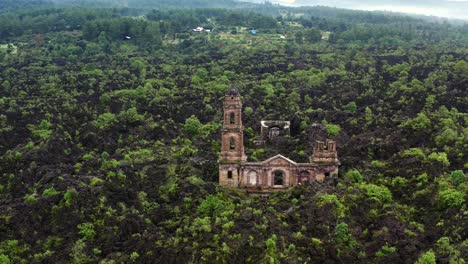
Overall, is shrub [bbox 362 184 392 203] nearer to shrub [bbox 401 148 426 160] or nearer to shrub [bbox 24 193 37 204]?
shrub [bbox 401 148 426 160]

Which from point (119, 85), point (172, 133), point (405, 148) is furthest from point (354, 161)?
point (119, 85)

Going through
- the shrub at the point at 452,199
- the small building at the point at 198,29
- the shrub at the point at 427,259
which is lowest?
the small building at the point at 198,29

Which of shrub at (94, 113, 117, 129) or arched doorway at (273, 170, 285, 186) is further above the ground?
arched doorway at (273, 170, 285, 186)

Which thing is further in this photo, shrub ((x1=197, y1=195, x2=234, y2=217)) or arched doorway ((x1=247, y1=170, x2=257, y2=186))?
arched doorway ((x1=247, y1=170, x2=257, y2=186))

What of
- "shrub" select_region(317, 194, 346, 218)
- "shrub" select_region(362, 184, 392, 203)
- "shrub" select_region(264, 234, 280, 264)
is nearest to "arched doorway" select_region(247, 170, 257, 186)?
"shrub" select_region(317, 194, 346, 218)

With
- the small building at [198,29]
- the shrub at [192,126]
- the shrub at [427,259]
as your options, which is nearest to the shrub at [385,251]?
the shrub at [427,259]

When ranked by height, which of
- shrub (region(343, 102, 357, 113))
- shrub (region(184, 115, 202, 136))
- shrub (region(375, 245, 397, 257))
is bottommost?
shrub (region(184, 115, 202, 136))

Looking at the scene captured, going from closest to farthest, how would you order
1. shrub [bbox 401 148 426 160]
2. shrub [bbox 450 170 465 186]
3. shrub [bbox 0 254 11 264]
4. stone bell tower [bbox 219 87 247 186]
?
shrub [bbox 0 254 11 264]
shrub [bbox 450 170 465 186]
stone bell tower [bbox 219 87 247 186]
shrub [bbox 401 148 426 160]

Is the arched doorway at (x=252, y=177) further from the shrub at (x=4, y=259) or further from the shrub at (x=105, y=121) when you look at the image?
the shrub at (x=105, y=121)
